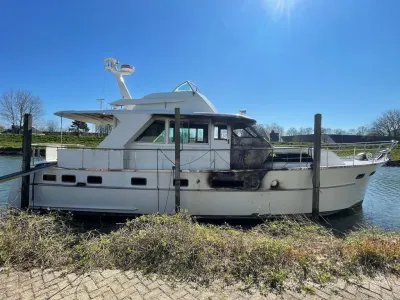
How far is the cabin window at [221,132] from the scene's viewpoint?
793cm

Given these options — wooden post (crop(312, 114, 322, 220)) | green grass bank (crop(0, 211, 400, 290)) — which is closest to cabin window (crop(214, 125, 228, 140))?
wooden post (crop(312, 114, 322, 220))

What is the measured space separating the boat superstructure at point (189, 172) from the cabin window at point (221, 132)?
0.11 ft

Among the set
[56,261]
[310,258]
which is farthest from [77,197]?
[310,258]

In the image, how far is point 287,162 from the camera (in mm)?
8320

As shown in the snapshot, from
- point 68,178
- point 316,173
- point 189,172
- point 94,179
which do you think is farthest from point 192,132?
point 68,178

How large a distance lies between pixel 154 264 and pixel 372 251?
3227mm

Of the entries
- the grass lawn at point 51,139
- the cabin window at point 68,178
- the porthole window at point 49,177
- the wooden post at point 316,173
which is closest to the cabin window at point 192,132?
the cabin window at point 68,178

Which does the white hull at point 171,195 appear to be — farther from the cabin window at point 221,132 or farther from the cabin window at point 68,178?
the cabin window at point 221,132

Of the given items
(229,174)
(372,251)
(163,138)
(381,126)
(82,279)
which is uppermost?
(381,126)

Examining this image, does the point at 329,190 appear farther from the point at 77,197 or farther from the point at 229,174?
the point at 77,197

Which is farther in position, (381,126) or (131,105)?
(381,126)

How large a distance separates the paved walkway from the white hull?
13.7ft

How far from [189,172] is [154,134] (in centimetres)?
176

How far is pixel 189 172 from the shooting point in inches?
284
